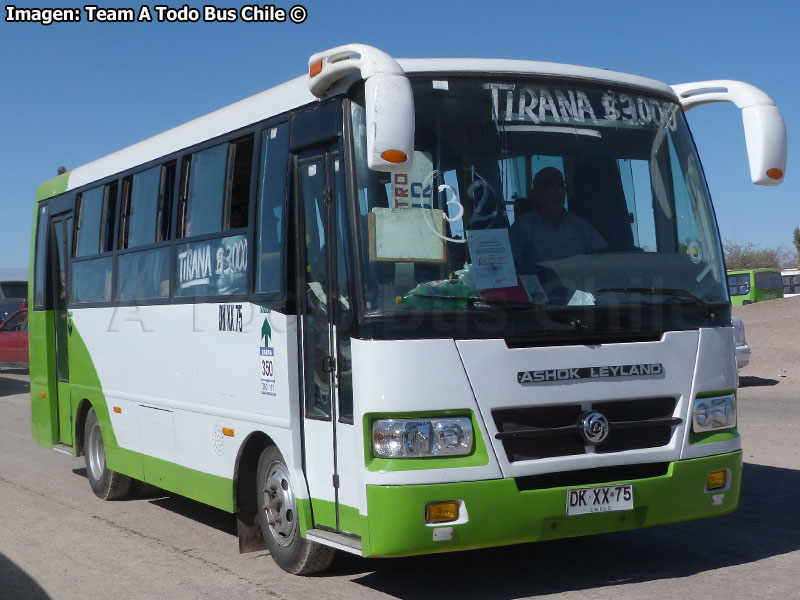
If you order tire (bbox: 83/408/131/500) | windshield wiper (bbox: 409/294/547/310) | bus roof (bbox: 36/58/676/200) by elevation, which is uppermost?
bus roof (bbox: 36/58/676/200)

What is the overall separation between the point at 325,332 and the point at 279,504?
4.72ft

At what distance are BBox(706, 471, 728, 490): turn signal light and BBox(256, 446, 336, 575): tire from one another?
2.40m

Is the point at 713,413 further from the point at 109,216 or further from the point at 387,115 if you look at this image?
the point at 109,216

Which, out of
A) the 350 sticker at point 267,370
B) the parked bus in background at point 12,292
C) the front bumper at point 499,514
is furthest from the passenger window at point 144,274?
the parked bus in background at point 12,292

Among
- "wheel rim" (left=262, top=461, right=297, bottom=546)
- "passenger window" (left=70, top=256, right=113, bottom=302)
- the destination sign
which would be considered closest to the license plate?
the destination sign

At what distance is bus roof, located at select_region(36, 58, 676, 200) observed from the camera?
634 centimetres

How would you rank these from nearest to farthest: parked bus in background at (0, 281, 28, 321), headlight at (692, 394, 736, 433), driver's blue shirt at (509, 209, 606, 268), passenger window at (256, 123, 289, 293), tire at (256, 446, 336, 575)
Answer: driver's blue shirt at (509, 209, 606, 268) → headlight at (692, 394, 736, 433) → tire at (256, 446, 336, 575) → passenger window at (256, 123, 289, 293) → parked bus in background at (0, 281, 28, 321)

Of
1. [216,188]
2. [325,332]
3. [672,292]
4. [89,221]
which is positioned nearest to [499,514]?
[325,332]

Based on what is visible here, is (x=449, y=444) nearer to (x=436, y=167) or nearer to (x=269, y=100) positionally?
(x=436, y=167)

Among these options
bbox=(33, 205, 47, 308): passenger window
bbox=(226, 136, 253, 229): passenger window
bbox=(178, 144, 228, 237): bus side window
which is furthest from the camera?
bbox=(33, 205, 47, 308): passenger window

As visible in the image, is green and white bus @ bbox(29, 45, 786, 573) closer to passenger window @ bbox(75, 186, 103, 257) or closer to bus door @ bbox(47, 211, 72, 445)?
passenger window @ bbox(75, 186, 103, 257)

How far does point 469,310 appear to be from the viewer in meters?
5.93

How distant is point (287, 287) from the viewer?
22.4 ft

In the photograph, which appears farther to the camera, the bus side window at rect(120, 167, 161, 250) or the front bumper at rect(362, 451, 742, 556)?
the bus side window at rect(120, 167, 161, 250)
